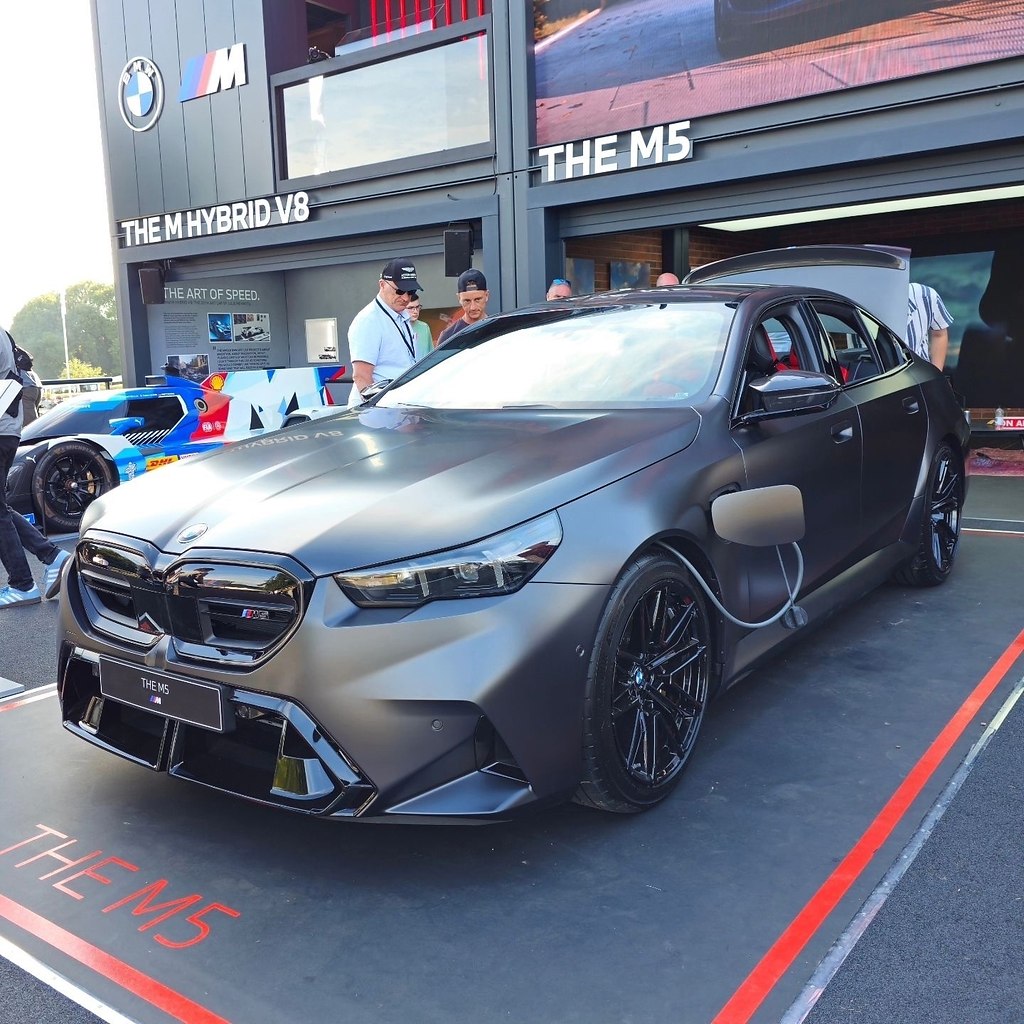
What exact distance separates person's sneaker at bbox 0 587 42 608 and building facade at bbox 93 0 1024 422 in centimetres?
611

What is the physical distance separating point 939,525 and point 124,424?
22.2ft

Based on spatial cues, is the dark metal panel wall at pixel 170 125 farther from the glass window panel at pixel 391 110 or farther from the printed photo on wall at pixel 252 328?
the printed photo on wall at pixel 252 328

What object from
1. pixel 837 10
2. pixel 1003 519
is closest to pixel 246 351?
pixel 837 10

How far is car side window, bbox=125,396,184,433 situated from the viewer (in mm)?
8797

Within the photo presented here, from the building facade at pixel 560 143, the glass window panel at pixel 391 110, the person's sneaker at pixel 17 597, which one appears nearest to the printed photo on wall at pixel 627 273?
the building facade at pixel 560 143

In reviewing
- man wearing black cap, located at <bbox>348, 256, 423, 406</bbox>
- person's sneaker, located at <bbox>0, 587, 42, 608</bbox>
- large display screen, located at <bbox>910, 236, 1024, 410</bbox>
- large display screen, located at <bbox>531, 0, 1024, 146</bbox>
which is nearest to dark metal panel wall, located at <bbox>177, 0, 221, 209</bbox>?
large display screen, located at <bbox>531, 0, 1024, 146</bbox>

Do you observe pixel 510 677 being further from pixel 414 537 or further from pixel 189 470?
pixel 189 470

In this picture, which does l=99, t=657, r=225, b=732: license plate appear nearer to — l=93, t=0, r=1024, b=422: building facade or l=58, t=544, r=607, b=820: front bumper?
l=58, t=544, r=607, b=820: front bumper

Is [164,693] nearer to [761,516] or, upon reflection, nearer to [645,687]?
[645,687]

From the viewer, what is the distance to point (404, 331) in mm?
6062

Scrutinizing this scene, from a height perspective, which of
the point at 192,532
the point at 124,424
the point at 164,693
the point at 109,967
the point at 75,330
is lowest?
the point at 109,967

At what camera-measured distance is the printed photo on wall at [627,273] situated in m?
12.8

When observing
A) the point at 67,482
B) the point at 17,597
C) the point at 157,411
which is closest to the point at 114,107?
the point at 157,411

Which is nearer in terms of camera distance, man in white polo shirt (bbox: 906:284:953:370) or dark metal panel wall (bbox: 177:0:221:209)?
man in white polo shirt (bbox: 906:284:953:370)
